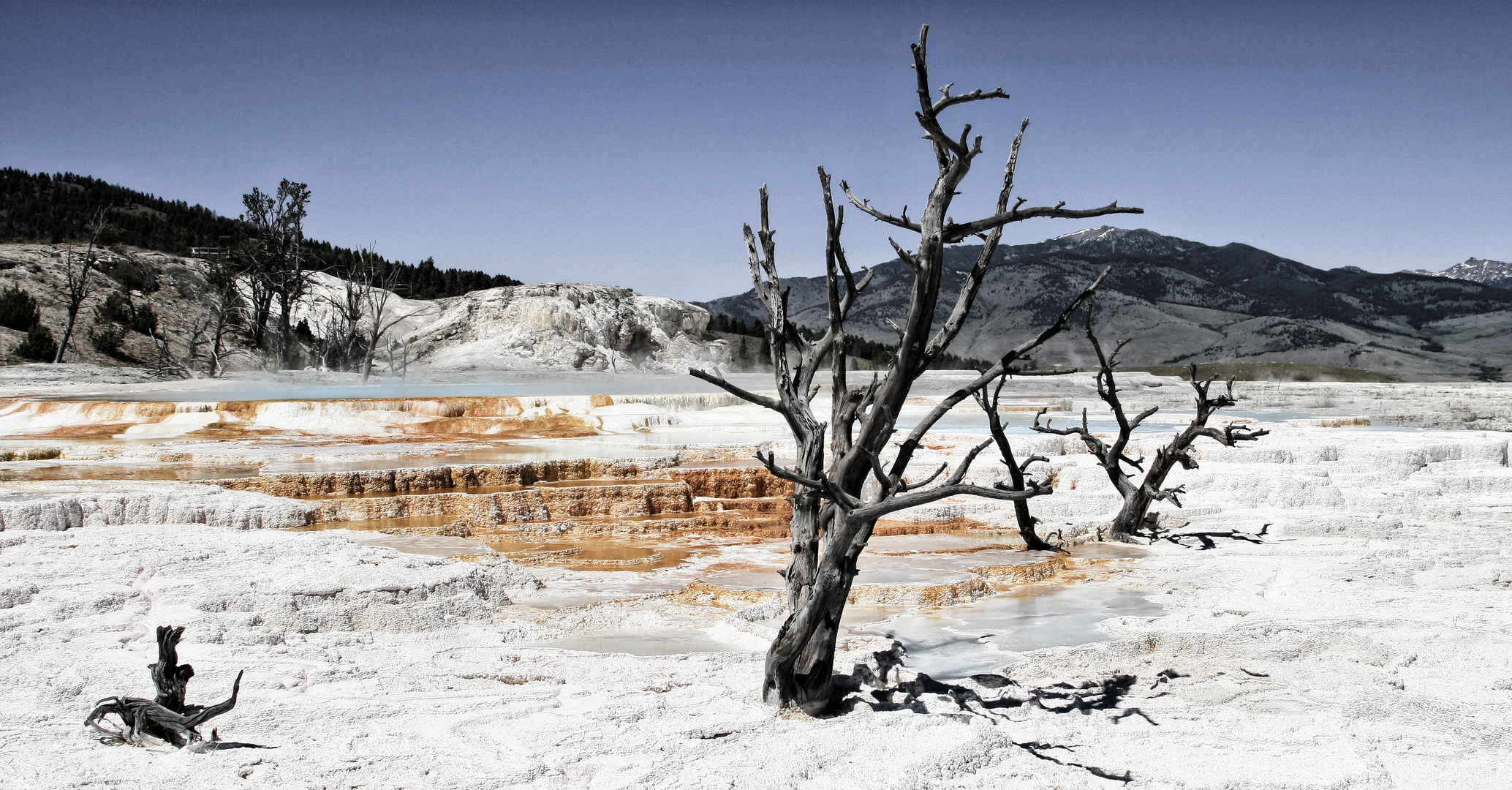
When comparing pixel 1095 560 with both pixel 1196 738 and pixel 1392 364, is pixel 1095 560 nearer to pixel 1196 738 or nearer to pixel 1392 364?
pixel 1196 738

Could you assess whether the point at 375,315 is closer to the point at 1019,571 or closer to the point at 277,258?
the point at 277,258

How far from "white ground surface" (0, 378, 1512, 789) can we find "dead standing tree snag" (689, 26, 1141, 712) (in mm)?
443

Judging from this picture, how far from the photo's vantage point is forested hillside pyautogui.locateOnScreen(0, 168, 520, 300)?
50.2 metres

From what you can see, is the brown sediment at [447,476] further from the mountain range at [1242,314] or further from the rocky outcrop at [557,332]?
the mountain range at [1242,314]

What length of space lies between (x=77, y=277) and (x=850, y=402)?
49.4m

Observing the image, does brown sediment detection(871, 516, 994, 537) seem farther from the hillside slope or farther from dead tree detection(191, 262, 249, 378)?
dead tree detection(191, 262, 249, 378)

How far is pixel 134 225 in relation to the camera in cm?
5678

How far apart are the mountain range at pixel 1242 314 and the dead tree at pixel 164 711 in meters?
80.8

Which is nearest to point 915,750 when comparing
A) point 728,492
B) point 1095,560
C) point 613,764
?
point 613,764

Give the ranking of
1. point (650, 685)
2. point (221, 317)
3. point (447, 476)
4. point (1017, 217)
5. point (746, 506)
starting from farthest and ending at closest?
point (221, 317) < point (746, 506) < point (447, 476) < point (650, 685) < point (1017, 217)

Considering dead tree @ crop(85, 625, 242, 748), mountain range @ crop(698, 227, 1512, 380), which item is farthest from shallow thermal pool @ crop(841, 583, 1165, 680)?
mountain range @ crop(698, 227, 1512, 380)

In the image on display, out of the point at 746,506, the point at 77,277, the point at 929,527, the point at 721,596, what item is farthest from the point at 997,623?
the point at 77,277

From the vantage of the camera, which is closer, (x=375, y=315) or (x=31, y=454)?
(x=31, y=454)

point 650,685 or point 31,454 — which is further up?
point 31,454
